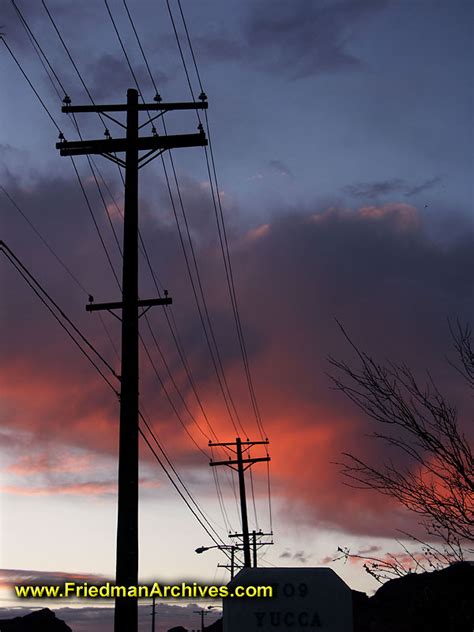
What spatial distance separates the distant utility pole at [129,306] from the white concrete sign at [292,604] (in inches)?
105

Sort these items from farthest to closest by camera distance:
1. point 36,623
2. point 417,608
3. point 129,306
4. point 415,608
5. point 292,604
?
point 36,623
point 415,608
point 417,608
point 129,306
point 292,604

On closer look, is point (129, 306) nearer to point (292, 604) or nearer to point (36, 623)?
point (292, 604)

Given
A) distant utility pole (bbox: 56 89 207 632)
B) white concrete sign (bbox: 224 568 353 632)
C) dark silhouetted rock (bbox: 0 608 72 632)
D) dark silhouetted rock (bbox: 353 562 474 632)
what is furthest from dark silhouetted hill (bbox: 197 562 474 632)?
dark silhouetted rock (bbox: 0 608 72 632)

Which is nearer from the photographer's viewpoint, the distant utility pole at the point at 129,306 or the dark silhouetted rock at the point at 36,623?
the distant utility pole at the point at 129,306

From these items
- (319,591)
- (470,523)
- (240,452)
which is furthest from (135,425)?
(240,452)

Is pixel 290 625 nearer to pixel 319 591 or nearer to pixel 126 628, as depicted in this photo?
pixel 319 591

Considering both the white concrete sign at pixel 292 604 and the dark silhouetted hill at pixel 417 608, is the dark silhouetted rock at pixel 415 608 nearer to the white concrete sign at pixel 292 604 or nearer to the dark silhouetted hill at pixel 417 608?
the dark silhouetted hill at pixel 417 608

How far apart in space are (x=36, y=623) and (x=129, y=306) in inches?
6239

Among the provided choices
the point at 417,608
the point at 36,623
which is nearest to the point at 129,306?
the point at 417,608

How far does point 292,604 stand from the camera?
1245 cm

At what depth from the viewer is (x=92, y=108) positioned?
1969cm

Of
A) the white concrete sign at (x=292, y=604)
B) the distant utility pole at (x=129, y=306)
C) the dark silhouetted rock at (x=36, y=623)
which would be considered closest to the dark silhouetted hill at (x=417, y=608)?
the white concrete sign at (x=292, y=604)

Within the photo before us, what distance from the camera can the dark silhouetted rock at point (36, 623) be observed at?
156000 millimetres

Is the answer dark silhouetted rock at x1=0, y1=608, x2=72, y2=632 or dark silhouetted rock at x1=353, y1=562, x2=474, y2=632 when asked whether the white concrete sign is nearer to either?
dark silhouetted rock at x1=353, y1=562, x2=474, y2=632
